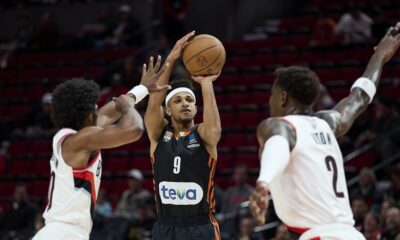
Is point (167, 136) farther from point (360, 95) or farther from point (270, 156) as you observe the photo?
point (270, 156)

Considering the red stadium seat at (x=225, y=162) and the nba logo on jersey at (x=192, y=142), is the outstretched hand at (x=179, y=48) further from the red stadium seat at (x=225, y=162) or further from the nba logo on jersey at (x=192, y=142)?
the red stadium seat at (x=225, y=162)

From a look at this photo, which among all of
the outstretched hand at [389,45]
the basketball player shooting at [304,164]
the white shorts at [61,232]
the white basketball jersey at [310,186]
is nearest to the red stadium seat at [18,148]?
the white shorts at [61,232]

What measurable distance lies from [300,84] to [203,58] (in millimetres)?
1742

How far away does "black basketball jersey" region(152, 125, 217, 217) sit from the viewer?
638 centimetres

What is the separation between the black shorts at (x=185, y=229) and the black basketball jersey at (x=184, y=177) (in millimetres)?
48

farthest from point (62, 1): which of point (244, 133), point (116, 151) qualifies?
point (244, 133)

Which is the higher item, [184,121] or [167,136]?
[184,121]

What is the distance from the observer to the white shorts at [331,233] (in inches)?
175

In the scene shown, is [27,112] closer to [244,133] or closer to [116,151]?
[116,151]

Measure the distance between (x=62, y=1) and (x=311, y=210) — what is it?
18.2 metres

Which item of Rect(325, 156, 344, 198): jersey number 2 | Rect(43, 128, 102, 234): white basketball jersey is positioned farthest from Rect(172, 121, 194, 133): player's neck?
Rect(325, 156, 344, 198): jersey number 2

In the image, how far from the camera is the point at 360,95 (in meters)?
Result: 5.33

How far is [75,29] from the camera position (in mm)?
21359

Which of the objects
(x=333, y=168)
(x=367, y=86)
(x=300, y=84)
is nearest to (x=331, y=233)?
(x=333, y=168)
